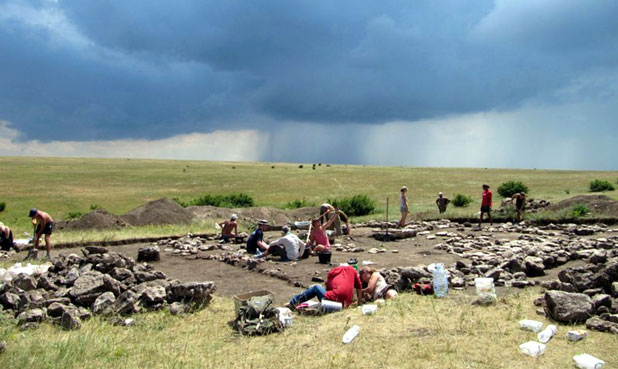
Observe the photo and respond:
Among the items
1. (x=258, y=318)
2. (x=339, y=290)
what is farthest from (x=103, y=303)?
(x=339, y=290)

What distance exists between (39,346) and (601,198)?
2920cm

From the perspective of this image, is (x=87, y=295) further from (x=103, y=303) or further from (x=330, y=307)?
(x=330, y=307)

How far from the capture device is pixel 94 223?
2350cm

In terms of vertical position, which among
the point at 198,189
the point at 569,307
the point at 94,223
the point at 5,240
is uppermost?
the point at 569,307

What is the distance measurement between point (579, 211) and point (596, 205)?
7.50 feet

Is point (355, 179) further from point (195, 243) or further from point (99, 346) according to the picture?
point (99, 346)

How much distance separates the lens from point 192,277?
12.7 meters

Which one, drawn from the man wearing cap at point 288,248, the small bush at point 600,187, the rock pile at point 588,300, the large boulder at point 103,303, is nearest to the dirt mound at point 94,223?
the man wearing cap at point 288,248

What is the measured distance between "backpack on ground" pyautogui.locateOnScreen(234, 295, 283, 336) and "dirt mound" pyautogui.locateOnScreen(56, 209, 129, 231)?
18.0m

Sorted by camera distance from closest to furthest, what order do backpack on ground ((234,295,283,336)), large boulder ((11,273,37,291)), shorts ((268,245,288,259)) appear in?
backpack on ground ((234,295,283,336)) < large boulder ((11,273,37,291)) < shorts ((268,245,288,259))

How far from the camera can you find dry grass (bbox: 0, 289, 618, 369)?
5.89m

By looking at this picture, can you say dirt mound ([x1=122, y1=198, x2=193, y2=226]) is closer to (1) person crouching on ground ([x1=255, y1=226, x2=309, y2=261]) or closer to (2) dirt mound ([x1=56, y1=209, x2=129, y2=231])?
(2) dirt mound ([x1=56, y1=209, x2=129, y2=231])

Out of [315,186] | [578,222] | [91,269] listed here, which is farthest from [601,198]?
[315,186]

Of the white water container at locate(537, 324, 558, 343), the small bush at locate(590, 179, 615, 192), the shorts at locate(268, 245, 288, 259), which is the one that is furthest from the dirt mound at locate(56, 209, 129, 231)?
the small bush at locate(590, 179, 615, 192)
